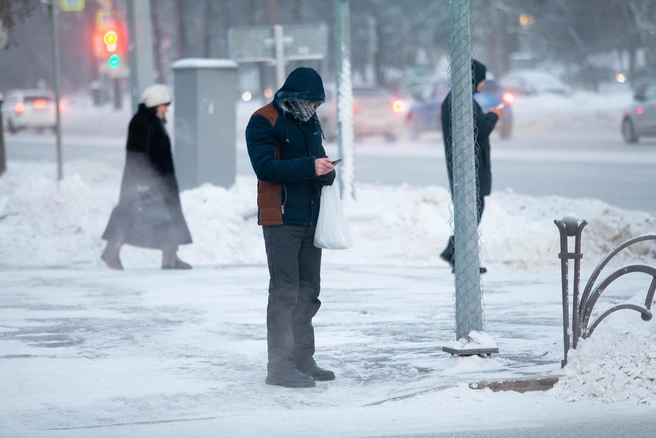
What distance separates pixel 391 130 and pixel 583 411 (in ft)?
83.2

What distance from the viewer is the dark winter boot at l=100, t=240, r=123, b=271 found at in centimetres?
1112

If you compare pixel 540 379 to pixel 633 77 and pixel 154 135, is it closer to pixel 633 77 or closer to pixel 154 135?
pixel 154 135

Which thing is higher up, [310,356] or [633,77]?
[633,77]

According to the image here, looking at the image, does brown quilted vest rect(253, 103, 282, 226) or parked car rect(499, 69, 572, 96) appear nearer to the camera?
brown quilted vest rect(253, 103, 282, 226)

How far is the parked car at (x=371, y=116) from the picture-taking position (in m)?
30.3

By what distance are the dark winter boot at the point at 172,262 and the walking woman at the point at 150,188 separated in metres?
0.09

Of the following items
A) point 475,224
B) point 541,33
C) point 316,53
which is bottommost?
point 475,224

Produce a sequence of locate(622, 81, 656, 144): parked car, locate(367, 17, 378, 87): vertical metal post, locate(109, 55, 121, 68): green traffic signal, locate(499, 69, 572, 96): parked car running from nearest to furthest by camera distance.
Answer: locate(109, 55, 121, 68): green traffic signal → locate(622, 81, 656, 144): parked car → locate(499, 69, 572, 96): parked car → locate(367, 17, 378, 87): vertical metal post

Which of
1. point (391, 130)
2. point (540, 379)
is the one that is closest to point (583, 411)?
point (540, 379)

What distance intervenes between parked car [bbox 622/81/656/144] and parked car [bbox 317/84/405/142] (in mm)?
6265

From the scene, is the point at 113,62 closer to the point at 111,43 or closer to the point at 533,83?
the point at 111,43

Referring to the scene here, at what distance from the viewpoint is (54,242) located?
12516mm

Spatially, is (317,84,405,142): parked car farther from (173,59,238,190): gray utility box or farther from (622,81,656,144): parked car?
(173,59,238,190): gray utility box

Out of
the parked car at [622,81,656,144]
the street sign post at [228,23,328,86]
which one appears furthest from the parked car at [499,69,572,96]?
the street sign post at [228,23,328,86]
